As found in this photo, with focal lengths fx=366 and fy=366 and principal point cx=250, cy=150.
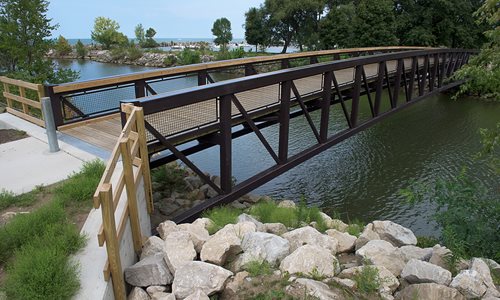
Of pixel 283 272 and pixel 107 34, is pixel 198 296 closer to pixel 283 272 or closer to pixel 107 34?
pixel 283 272

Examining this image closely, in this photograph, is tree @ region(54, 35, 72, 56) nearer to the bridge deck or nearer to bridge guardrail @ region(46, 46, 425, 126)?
bridge guardrail @ region(46, 46, 425, 126)

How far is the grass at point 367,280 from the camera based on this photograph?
12.4 feet

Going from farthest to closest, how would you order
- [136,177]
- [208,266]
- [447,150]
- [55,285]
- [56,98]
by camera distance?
[447,150]
[56,98]
[136,177]
[208,266]
[55,285]

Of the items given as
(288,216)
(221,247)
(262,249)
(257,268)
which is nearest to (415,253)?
(288,216)

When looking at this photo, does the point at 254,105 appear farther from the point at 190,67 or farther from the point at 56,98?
the point at 56,98

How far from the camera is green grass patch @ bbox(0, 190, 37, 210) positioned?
4859mm

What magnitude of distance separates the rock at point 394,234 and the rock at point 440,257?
100cm

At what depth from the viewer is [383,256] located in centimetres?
446

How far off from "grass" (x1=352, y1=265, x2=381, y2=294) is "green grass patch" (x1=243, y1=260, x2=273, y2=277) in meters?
0.93

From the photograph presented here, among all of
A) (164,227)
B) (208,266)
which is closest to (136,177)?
(164,227)

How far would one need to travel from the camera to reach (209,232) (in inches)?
197

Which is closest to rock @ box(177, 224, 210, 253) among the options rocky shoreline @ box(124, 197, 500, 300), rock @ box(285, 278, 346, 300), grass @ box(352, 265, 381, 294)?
rocky shoreline @ box(124, 197, 500, 300)

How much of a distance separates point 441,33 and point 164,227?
41009 mm

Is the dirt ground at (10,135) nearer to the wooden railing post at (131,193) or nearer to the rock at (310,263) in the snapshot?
the wooden railing post at (131,193)
